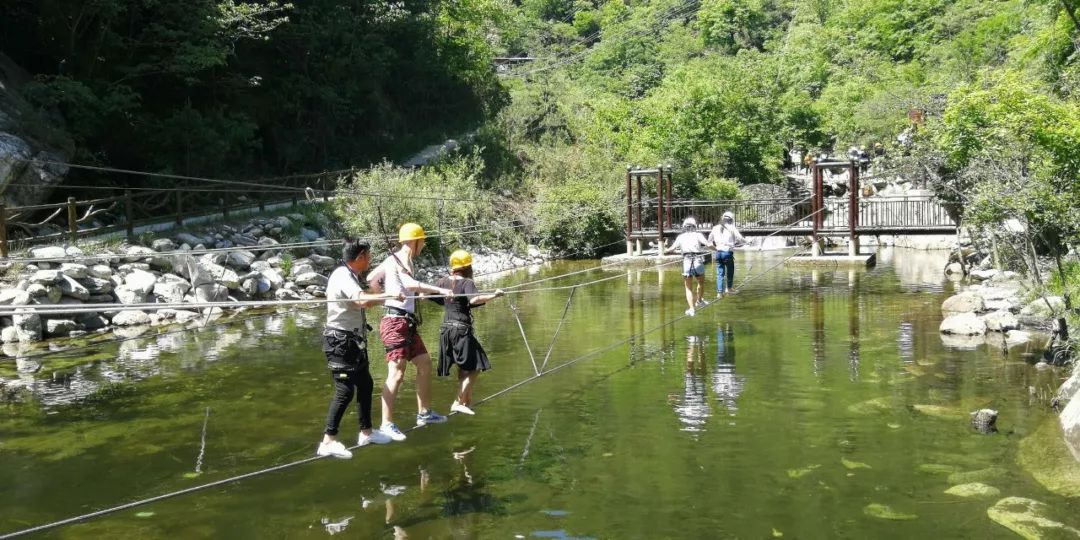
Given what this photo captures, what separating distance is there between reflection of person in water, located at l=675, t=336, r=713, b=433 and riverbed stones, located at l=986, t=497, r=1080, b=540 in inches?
105

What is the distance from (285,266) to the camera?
68.5ft

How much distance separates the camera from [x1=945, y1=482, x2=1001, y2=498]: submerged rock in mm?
6551

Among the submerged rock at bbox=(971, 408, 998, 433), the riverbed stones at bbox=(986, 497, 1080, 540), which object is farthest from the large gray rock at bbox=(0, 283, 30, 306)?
the riverbed stones at bbox=(986, 497, 1080, 540)

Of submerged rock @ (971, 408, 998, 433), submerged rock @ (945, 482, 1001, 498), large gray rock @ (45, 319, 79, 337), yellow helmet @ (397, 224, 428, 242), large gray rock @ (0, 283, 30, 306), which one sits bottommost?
submerged rock @ (945, 482, 1001, 498)

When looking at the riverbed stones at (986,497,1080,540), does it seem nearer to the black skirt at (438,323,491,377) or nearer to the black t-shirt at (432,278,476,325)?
the black skirt at (438,323,491,377)

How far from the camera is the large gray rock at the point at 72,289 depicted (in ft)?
52.0

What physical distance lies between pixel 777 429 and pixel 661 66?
1880 inches

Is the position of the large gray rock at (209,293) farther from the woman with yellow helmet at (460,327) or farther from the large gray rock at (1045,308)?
the large gray rock at (1045,308)

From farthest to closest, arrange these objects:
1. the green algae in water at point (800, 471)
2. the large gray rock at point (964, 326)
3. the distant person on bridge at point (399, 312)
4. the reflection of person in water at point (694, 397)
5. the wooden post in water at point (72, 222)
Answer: the wooden post in water at point (72, 222) → the large gray rock at point (964, 326) → the reflection of person in water at point (694, 397) → the green algae in water at point (800, 471) → the distant person on bridge at point (399, 312)

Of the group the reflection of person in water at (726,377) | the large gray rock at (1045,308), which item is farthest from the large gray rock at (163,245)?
the large gray rock at (1045,308)

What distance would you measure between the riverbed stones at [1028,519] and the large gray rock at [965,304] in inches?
349

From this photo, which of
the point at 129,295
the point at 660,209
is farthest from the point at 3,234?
the point at 660,209

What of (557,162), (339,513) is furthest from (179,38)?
(339,513)

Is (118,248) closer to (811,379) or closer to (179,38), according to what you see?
(179,38)
